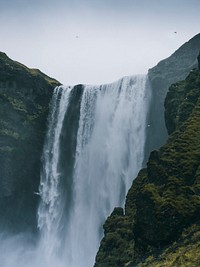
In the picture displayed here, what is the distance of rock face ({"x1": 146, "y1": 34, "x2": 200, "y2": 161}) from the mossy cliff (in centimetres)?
1878

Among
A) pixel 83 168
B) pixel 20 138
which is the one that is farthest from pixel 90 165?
pixel 20 138

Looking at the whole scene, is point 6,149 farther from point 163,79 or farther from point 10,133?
point 163,79

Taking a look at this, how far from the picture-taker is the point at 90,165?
58.6m

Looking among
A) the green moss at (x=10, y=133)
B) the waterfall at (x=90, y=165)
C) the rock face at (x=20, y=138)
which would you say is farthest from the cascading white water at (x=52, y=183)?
the green moss at (x=10, y=133)

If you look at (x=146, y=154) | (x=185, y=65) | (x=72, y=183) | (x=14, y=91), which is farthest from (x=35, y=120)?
(x=185, y=65)

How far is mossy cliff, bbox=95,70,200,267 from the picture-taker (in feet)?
72.5

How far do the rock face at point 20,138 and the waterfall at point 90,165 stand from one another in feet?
5.53

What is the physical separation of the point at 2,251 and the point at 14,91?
26.6 m

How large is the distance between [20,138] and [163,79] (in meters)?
26.1

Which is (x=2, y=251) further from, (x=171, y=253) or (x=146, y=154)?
(x=171, y=253)

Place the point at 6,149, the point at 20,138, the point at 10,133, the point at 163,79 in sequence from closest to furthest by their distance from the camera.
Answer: the point at 163,79
the point at 6,149
the point at 10,133
the point at 20,138

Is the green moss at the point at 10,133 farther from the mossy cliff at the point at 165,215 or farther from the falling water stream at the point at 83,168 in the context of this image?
the mossy cliff at the point at 165,215

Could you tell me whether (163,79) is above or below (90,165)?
above

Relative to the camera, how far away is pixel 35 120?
63656mm
